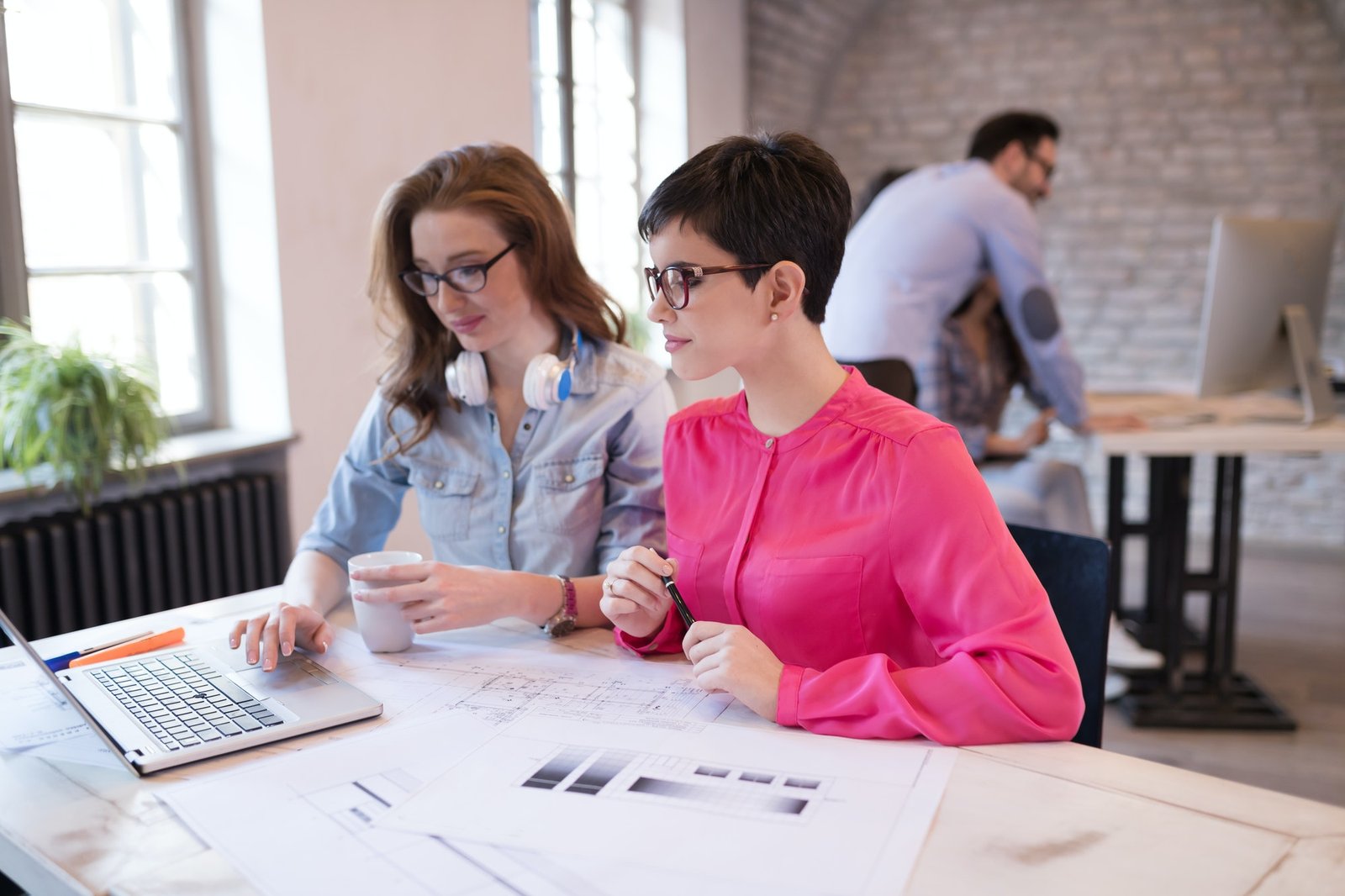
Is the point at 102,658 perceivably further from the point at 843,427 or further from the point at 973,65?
the point at 973,65

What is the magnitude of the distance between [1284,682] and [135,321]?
11.8 feet

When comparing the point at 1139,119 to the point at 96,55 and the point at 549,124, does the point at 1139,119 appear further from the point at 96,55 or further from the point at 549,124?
the point at 96,55

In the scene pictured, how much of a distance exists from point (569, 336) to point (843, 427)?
0.66m

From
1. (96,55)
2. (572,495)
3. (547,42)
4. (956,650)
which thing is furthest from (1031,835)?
(547,42)

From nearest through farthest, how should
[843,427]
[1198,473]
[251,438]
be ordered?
[843,427] → [251,438] → [1198,473]

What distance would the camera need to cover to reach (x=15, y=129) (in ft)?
9.02

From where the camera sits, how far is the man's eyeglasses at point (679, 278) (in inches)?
50.5

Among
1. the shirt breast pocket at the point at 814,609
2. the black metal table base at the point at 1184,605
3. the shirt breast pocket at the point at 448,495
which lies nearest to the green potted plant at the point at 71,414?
the shirt breast pocket at the point at 448,495

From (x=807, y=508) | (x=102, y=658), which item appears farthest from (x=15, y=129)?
(x=807, y=508)

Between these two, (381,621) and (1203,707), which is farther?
(1203,707)

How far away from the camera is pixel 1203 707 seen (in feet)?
10.6

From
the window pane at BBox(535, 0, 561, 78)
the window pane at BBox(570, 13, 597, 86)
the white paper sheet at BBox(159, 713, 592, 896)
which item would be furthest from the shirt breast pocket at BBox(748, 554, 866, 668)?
the window pane at BBox(570, 13, 597, 86)

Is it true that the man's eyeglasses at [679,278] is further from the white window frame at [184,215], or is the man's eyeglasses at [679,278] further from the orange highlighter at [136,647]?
the white window frame at [184,215]

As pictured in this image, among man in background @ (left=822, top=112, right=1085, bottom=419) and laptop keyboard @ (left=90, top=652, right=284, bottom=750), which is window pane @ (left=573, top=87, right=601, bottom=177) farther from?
laptop keyboard @ (left=90, top=652, right=284, bottom=750)
